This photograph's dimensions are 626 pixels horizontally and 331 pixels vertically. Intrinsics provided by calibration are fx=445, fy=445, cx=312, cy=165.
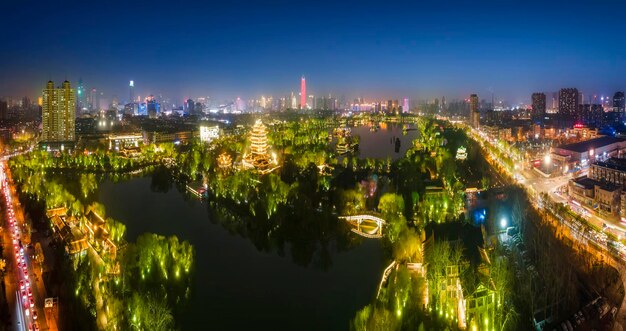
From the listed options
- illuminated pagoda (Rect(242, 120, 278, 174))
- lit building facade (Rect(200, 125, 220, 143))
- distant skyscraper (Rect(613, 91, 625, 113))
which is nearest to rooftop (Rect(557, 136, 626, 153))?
illuminated pagoda (Rect(242, 120, 278, 174))

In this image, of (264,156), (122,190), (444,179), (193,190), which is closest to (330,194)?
(444,179)

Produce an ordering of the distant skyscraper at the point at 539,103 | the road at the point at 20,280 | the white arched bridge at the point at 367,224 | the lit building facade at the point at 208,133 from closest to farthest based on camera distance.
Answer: the road at the point at 20,280, the white arched bridge at the point at 367,224, the lit building facade at the point at 208,133, the distant skyscraper at the point at 539,103

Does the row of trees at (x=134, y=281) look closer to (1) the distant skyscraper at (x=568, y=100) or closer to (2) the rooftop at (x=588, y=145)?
(2) the rooftop at (x=588, y=145)

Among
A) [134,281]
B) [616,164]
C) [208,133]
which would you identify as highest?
[208,133]

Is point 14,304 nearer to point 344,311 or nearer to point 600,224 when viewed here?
point 344,311

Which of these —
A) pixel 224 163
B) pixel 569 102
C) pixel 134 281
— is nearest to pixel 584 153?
pixel 224 163

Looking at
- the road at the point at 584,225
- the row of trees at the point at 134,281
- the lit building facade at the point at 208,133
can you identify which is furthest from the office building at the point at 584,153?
the lit building facade at the point at 208,133

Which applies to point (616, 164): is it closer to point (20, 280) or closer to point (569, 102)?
point (20, 280)
